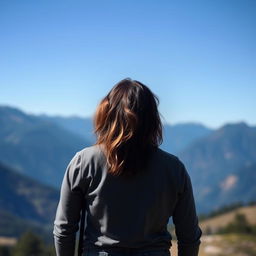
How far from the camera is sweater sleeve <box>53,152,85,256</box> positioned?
3.62m

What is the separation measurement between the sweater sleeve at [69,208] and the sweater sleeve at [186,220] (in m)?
0.75

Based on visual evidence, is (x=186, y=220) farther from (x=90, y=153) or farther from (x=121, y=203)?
(x=90, y=153)

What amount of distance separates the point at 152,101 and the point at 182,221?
0.94 meters

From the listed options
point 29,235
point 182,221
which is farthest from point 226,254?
point 182,221

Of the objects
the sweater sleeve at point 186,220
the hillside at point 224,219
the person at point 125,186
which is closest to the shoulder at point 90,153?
the person at point 125,186

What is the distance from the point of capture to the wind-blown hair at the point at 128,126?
353 centimetres

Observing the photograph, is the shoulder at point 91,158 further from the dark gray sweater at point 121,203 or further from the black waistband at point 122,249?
the black waistband at point 122,249

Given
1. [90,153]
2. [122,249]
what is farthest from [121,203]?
[90,153]

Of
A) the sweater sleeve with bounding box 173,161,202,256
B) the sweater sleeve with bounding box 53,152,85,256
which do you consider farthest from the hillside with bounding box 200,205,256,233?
the sweater sleeve with bounding box 53,152,85,256

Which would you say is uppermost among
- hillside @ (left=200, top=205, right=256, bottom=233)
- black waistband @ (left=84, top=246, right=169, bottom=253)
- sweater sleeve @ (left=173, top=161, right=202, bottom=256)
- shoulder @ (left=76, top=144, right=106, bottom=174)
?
hillside @ (left=200, top=205, right=256, bottom=233)

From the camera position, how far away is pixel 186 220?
12.3 feet

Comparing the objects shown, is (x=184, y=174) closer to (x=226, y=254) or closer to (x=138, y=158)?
(x=138, y=158)

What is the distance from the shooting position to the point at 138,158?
141 inches

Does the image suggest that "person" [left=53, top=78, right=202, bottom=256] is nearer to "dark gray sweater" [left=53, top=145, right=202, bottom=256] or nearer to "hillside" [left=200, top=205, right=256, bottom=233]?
"dark gray sweater" [left=53, top=145, right=202, bottom=256]
